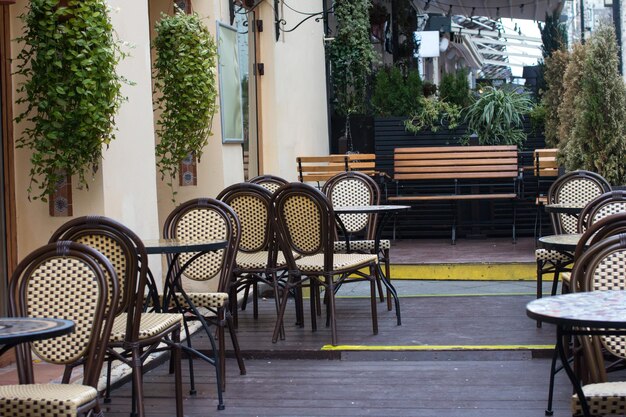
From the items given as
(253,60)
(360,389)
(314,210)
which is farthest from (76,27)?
(253,60)

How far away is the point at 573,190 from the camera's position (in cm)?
722

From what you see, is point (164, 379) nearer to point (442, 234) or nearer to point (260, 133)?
point (260, 133)

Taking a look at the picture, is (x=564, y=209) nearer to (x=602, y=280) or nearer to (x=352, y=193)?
(x=352, y=193)

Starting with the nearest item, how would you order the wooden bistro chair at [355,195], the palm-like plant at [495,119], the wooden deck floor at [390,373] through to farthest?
the wooden deck floor at [390,373], the wooden bistro chair at [355,195], the palm-like plant at [495,119]

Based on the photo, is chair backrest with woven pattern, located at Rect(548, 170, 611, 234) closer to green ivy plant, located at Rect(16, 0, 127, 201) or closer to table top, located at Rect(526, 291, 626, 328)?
green ivy plant, located at Rect(16, 0, 127, 201)

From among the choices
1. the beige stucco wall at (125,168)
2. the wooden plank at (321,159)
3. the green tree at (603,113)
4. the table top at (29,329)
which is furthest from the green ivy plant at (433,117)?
the table top at (29,329)

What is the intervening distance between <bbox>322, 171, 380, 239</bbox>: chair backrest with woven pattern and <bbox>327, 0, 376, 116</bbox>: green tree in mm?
5498

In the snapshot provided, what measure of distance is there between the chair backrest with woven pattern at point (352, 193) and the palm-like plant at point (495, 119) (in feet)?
14.7

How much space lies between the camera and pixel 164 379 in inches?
215

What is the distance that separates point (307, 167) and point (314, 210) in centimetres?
492

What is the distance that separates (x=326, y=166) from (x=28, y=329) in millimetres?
8315

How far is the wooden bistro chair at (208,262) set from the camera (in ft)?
16.9

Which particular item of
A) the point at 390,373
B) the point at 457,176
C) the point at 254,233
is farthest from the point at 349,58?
the point at 390,373

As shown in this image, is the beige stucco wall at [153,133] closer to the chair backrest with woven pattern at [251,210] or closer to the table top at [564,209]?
the chair backrest with woven pattern at [251,210]
